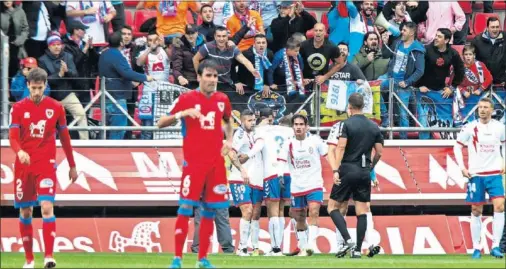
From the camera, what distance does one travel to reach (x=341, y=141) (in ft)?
65.6

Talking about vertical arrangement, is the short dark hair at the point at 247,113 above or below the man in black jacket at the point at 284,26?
below

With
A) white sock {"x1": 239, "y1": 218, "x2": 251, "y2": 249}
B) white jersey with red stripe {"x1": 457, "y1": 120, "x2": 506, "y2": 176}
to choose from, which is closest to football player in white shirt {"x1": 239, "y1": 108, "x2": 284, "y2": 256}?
white sock {"x1": 239, "y1": 218, "x2": 251, "y2": 249}

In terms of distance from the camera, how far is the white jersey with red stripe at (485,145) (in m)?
20.2

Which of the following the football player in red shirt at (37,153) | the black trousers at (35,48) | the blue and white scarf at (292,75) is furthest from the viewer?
the black trousers at (35,48)

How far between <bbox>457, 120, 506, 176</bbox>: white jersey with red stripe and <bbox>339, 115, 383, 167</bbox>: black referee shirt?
142 cm

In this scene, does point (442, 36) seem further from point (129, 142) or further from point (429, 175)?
point (129, 142)

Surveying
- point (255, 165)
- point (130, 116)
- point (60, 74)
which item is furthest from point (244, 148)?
point (60, 74)

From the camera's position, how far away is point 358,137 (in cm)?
2006

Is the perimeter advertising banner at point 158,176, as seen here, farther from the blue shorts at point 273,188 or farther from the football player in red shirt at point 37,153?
the football player in red shirt at point 37,153

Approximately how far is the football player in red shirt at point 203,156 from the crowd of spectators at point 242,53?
8464 mm

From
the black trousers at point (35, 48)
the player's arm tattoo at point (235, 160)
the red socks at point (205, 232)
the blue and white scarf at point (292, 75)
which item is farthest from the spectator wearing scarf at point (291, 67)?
the red socks at point (205, 232)

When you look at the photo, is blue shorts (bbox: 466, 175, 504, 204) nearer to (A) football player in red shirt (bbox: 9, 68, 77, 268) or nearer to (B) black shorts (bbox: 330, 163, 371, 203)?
(B) black shorts (bbox: 330, 163, 371, 203)

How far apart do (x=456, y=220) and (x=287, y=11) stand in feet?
17.2

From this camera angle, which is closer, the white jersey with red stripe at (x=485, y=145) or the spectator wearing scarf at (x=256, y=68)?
the white jersey with red stripe at (x=485, y=145)
